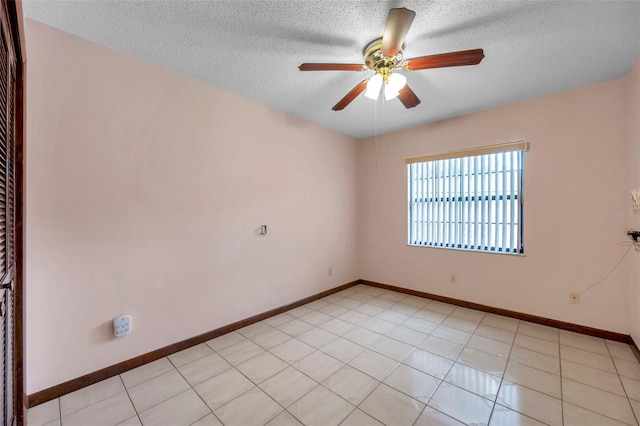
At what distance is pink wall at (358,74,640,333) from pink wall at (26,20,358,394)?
2243 millimetres

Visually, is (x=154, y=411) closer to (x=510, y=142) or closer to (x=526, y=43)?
(x=526, y=43)

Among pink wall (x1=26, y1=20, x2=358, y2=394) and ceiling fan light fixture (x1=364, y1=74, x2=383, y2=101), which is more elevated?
ceiling fan light fixture (x1=364, y1=74, x2=383, y2=101)

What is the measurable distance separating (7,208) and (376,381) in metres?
2.43

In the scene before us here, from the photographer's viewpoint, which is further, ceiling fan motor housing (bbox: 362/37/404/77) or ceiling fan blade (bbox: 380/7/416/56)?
ceiling fan motor housing (bbox: 362/37/404/77)

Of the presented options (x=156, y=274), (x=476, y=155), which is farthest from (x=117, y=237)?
(x=476, y=155)

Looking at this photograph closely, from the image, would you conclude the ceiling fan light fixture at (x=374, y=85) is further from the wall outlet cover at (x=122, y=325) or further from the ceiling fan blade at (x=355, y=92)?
the wall outlet cover at (x=122, y=325)

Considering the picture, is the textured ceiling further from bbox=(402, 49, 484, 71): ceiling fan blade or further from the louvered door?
the louvered door

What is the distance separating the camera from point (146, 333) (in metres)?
2.14

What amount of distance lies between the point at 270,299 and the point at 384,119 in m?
2.77

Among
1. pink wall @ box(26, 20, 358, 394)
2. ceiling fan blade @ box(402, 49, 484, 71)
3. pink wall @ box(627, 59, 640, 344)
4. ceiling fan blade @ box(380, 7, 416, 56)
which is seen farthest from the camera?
pink wall @ box(627, 59, 640, 344)

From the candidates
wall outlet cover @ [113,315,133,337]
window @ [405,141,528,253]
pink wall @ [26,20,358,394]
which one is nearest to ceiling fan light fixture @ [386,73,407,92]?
pink wall @ [26,20,358,394]

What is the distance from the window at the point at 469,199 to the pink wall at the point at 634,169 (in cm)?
77

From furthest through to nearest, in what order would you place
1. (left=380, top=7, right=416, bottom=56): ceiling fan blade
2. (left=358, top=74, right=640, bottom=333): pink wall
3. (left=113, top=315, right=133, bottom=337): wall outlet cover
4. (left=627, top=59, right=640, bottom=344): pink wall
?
(left=358, top=74, right=640, bottom=333): pink wall → (left=627, top=59, right=640, bottom=344): pink wall → (left=113, top=315, right=133, bottom=337): wall outlet cover → (left=380, top=7, right=416, bottom=56): ceiling fan blade

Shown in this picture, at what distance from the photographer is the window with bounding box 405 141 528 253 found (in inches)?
118
